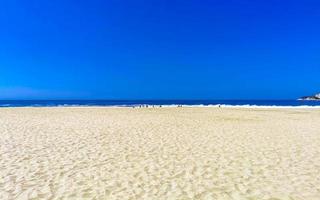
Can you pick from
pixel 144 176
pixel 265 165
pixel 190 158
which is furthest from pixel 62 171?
pixel 265 165

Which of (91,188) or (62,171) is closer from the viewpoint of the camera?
(91,188)

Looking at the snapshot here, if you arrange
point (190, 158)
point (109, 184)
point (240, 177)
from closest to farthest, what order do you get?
point (109, 184) < point (240, 177) < point (190, 158)

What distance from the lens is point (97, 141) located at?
11312mm

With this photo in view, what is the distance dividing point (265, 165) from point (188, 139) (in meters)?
4.58

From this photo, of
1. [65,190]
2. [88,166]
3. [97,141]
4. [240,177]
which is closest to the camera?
[65,190]

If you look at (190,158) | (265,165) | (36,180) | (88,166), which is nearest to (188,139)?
A: (190,158)

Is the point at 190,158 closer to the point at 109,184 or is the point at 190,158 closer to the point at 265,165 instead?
the point at 265,165

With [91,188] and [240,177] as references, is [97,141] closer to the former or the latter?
[91,188]

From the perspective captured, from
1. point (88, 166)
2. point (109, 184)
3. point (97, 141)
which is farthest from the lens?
point (97, 141)

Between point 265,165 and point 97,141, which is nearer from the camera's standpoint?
point 265,165

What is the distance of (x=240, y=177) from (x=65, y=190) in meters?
3.80

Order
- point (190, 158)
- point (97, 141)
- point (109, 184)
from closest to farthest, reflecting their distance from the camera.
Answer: point (109, 184) → point (190, 158) → point (97, 141)

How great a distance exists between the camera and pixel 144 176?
6629mm

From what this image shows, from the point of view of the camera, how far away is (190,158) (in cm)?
845
